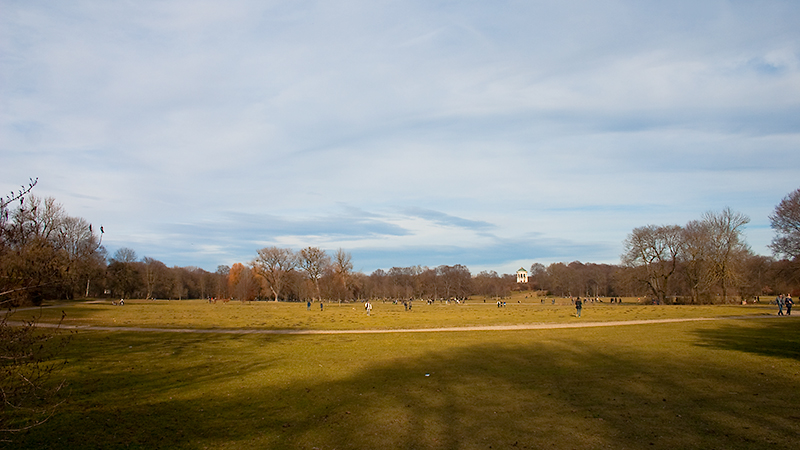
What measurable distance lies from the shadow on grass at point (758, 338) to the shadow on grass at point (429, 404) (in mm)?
3267

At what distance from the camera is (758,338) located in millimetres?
24516

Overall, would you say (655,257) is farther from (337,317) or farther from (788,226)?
(337,317)

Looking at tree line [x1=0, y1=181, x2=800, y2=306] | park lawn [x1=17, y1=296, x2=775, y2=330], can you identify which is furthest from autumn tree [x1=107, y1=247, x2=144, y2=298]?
→ park lawn [x1=17, y1=296, x2=775, y2=330]

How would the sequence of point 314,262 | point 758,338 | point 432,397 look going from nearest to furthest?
1. point 432,397
2. point 758,338
3. point 314,262

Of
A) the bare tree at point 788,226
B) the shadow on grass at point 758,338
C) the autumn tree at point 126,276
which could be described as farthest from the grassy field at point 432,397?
the autumn tree at point 126,276

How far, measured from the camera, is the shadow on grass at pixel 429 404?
936 centimetres

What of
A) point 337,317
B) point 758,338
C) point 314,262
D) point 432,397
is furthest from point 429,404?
point 314,262

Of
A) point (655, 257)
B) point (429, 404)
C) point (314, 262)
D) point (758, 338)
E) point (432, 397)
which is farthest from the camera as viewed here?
point (314, 262)

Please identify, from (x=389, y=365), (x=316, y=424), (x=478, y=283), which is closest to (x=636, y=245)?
(x=389, y=365)

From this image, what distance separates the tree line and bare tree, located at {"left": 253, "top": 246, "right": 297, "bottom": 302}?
250 millimetres

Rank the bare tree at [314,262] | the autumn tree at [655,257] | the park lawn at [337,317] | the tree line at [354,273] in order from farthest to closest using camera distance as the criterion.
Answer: the bare tree at [314,262] < the autumn tree at [655,257] < the park lawn at [337,317] < the tree line at [354,273]

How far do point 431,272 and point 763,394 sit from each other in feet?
471

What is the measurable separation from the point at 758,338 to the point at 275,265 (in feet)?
338

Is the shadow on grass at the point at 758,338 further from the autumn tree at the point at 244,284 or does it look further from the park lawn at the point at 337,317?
the autumn tree at the point at 244,284
